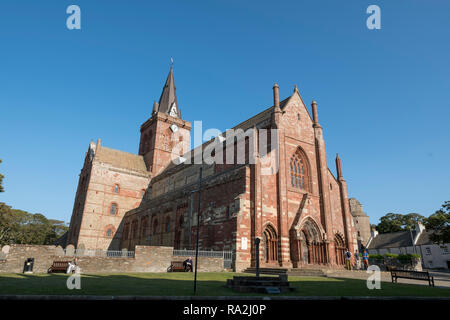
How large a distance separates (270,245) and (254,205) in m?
3.77

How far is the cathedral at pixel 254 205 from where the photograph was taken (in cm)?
2441

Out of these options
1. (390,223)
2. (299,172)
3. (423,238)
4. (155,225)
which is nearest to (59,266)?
(155,225)

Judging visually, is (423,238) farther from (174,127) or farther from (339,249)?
(174,127)

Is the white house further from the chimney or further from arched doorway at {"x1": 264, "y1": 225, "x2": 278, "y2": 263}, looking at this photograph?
the chimney

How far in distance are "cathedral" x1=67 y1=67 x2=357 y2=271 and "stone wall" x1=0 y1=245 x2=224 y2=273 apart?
11.3 ft

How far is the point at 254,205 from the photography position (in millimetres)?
24156

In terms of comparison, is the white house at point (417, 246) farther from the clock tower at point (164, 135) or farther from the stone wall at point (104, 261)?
the stone wall at point (104, 261)

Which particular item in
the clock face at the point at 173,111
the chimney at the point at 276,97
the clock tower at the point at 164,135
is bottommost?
the chimney at the point at 276,97

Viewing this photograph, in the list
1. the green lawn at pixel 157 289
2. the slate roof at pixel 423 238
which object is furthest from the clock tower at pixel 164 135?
the slate roof at pixel 423 238

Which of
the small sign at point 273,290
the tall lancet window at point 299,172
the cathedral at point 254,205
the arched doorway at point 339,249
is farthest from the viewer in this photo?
the tall lancet window at point 299,172

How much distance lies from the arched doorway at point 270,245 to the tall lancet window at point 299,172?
19.2ft

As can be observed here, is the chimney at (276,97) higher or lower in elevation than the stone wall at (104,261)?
higher
